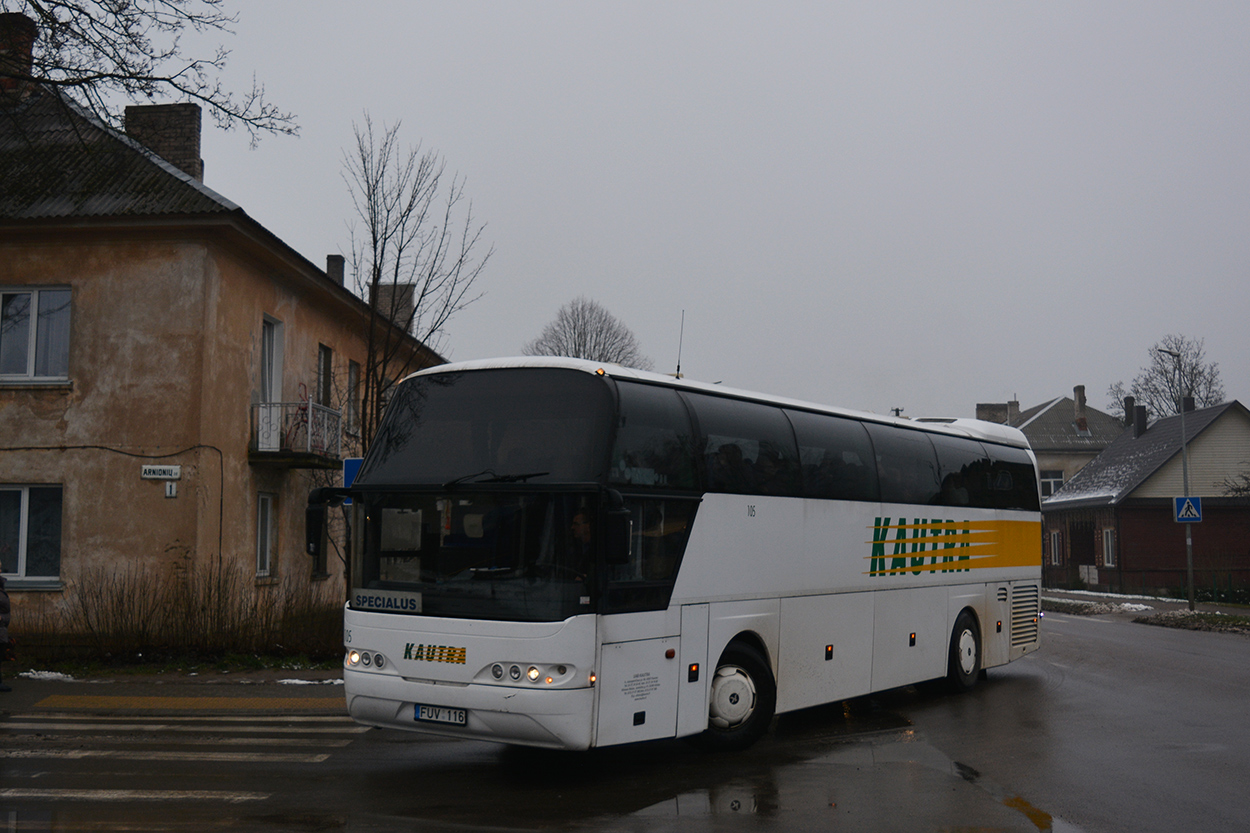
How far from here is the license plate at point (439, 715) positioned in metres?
8.28

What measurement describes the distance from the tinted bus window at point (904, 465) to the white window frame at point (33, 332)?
13.8 meters

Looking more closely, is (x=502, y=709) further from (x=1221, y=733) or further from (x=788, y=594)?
(x=1221, y=733)

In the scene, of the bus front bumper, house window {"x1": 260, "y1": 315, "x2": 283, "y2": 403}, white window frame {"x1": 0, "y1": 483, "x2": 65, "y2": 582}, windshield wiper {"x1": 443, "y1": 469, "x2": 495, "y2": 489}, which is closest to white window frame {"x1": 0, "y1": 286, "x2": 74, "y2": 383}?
white window frame {"x1": 0, "y1": 483, "x2": 65, "y2": 582}

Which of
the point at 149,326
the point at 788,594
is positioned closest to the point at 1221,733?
the point at 788,594

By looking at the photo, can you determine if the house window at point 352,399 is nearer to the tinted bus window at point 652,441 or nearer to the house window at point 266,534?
the house window at point 266,534

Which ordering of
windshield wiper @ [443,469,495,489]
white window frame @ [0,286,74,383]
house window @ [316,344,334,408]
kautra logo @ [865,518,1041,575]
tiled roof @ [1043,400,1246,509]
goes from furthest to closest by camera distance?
tiled roof @ [1043,400,1246,509]
house window @ [316,344,334,408]
white window frame @ [0,286,74,383]
kautra logo @ [865,518,1041,575]
windshield wiper @ [443,469,495,489]

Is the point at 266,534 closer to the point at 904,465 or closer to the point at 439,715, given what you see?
the point at 904,465

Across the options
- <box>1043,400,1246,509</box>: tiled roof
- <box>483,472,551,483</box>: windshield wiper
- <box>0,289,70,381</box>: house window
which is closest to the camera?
<box>483,472,551,483</box>: windshield wiper

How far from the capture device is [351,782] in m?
8.60

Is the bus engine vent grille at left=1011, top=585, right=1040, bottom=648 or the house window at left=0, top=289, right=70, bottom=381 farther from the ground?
the house window at left=0, top=289, right=70, bottom=381

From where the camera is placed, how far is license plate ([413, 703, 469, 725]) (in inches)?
326

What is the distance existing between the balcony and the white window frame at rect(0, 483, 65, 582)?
11.2 feet

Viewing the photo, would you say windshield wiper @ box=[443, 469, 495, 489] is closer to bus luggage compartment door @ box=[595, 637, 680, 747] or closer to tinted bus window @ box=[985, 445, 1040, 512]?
bus luggage compartment door @ box=[595, 637, 680, 747]

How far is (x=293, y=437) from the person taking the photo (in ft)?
71.7
